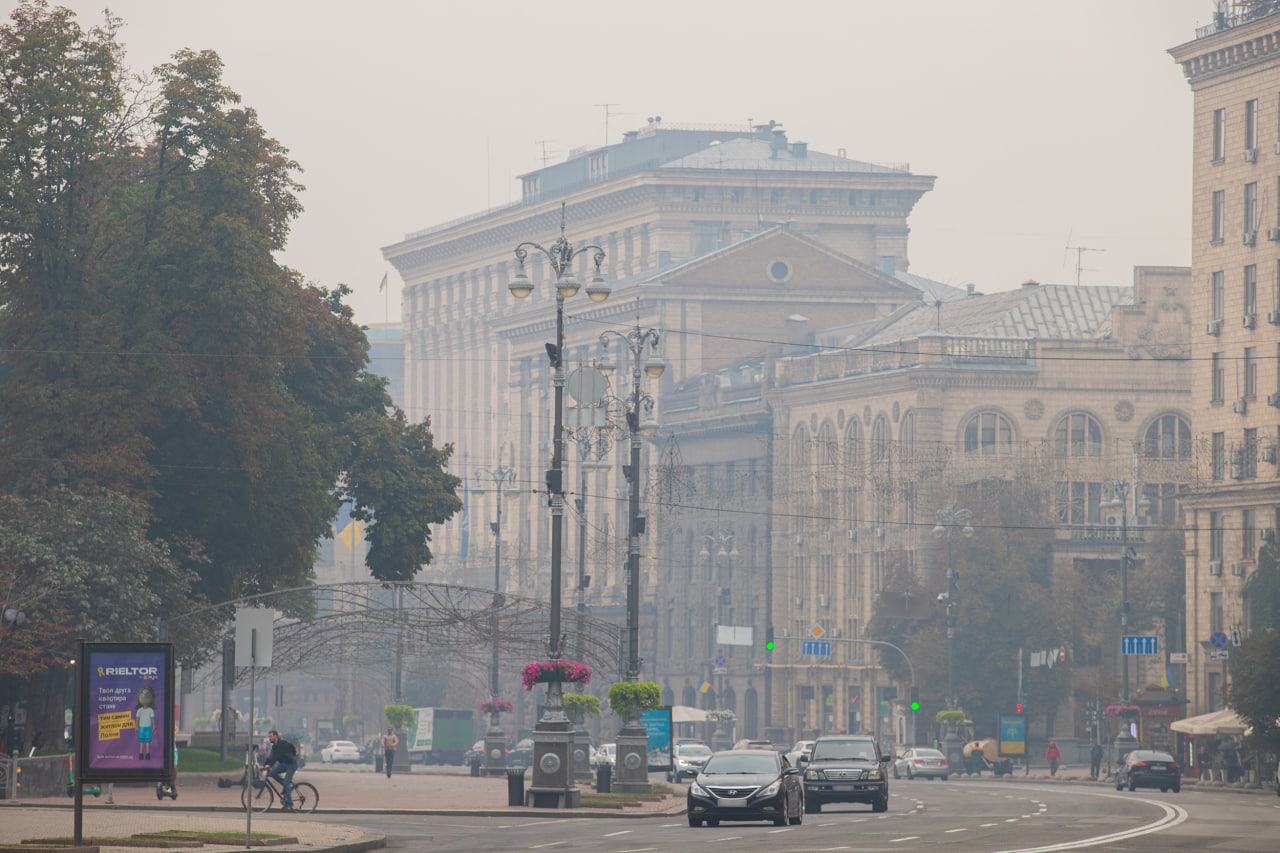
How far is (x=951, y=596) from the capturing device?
380ft

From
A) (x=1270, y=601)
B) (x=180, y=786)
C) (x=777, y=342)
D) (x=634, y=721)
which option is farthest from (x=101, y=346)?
(x=777, y=342)

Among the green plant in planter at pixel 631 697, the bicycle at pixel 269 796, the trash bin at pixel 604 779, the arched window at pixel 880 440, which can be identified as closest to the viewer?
the bicycle at pixel 269 796

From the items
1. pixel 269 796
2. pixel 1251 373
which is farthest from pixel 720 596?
pixel 269 796

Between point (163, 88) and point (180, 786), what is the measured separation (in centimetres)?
1743

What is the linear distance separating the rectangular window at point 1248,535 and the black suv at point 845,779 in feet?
186

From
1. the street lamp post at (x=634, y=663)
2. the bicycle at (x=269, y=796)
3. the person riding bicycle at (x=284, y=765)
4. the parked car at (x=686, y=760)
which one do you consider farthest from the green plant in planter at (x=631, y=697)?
the parked car at (x=686, y=760)

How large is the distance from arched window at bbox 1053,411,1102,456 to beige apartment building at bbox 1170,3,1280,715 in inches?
1040

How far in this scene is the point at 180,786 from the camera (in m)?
64.2

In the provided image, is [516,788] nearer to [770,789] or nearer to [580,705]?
[770,789]

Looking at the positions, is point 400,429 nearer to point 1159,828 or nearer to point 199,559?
point 199,559

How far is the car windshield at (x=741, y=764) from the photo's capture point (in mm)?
48625

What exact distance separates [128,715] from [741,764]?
16550mm

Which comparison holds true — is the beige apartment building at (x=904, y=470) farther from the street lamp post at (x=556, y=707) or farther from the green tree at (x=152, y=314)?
the street lamp post at (x=556, y=707)

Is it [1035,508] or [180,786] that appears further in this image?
[1035,508]
